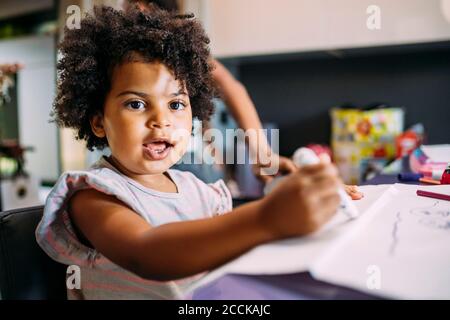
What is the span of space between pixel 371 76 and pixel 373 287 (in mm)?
1328

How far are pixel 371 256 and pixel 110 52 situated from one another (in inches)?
12.3

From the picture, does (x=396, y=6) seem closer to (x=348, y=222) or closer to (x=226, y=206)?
(x=226, y=206)

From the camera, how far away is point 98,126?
47cm

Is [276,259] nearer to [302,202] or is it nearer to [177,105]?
[302,202]

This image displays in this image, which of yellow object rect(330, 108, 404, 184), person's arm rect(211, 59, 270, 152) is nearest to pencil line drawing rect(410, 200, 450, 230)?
person's arm rect(211, 59, 270, 152)

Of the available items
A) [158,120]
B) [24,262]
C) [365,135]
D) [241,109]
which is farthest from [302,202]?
[365,135]

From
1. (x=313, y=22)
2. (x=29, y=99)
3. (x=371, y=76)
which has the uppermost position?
(x=313, y=22)

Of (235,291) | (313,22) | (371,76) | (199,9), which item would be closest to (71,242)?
(235,291)

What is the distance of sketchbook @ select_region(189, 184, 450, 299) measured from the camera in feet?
0.90

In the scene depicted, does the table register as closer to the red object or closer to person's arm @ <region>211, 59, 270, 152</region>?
the red object

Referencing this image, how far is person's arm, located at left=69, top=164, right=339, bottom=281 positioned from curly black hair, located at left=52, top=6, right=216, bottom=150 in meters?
0.18

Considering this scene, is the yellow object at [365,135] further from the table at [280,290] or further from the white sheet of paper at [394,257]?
the table at [280,290]

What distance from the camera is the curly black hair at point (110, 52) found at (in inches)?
16.8

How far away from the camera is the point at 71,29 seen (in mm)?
466
